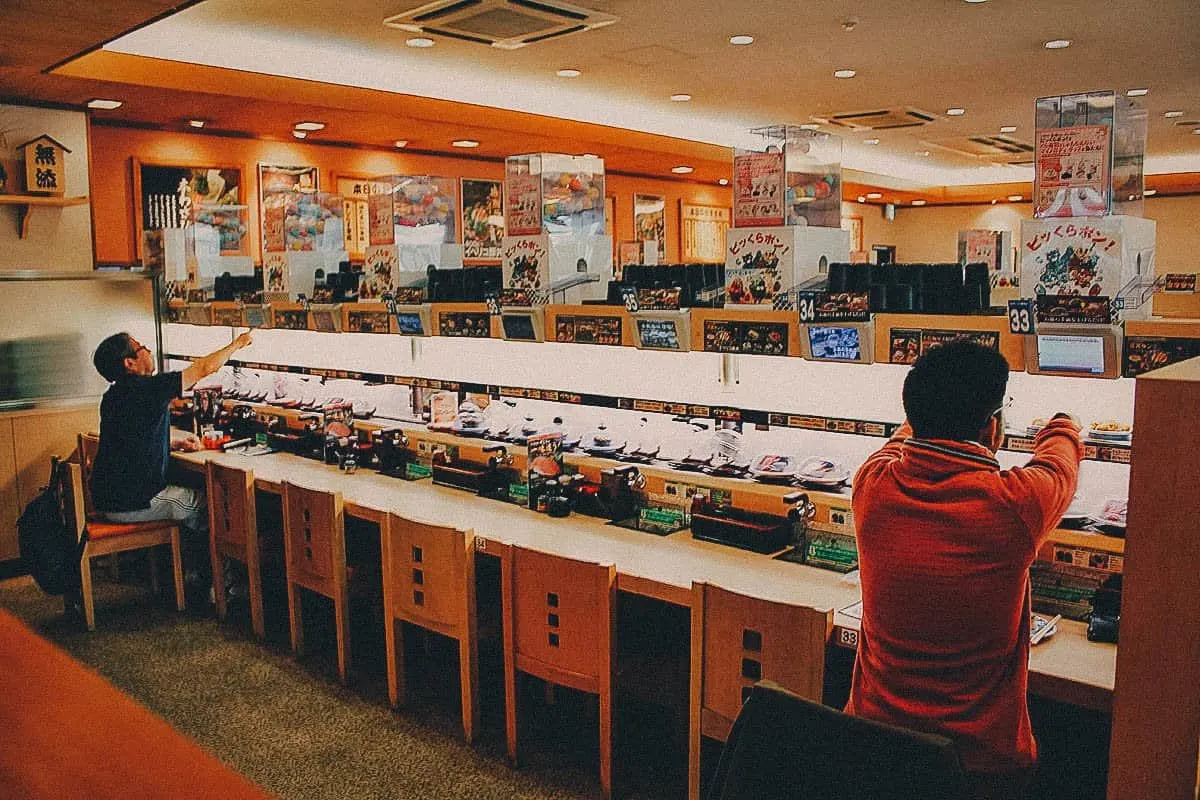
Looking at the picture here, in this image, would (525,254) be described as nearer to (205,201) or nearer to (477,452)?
(477,452)

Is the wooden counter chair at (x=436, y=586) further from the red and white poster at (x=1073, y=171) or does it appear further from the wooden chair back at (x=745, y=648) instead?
the red and white poster at (x=1073, y=171)

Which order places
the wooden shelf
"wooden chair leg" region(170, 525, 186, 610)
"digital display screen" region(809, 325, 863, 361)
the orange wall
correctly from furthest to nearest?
the orange wall, the wooden shelf, "wooden chair leg" region(170, 525, 186, 610), "digital display screen" region(809, 325, 863, 361)

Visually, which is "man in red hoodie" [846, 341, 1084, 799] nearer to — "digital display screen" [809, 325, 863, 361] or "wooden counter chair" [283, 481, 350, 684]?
"digital display screen" [809, 325, 863, 361]

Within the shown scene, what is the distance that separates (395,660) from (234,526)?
1.25 meters

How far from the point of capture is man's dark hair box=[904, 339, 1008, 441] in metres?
2.02

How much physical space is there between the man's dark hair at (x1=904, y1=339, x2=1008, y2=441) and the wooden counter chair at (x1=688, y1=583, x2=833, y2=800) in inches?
25.2

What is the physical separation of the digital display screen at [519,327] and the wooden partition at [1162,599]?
2.63 meters

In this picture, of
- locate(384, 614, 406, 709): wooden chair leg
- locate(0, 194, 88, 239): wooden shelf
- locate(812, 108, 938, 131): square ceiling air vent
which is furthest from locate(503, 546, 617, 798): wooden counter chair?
locate(812, 108, 938, 131): square ceiling air vent

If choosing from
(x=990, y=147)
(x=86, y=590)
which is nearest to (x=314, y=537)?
(x=86, y=590)

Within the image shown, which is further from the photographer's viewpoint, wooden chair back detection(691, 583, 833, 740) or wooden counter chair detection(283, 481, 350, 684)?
wooden counter chair detection(283, 481, 350, 684)

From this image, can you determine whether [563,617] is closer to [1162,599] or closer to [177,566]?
[1162,599]

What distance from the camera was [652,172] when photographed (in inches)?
374

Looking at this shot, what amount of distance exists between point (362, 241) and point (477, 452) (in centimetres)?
368

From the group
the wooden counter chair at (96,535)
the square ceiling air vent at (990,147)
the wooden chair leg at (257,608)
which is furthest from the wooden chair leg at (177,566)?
the square ceiling air vent at (990,147)
